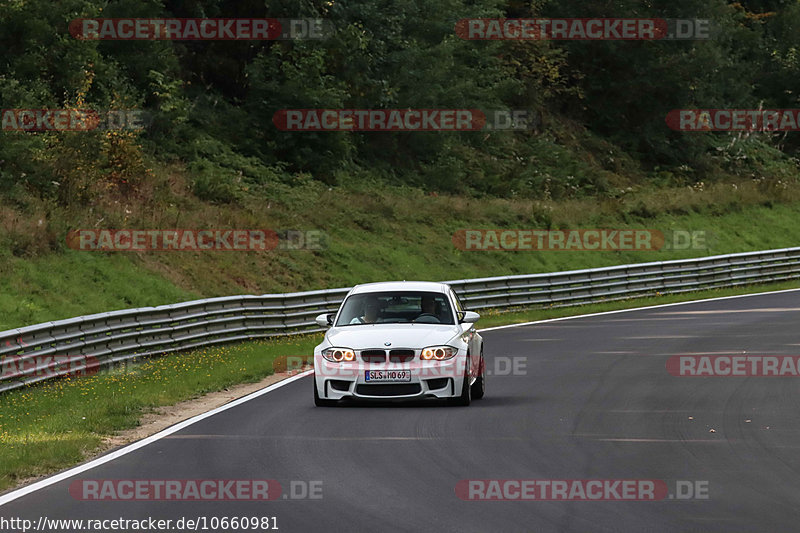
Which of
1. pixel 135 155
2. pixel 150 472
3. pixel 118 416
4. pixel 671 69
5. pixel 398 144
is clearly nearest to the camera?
pixel 150 472

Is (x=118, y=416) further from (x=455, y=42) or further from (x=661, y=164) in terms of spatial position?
(x=661, y=164)

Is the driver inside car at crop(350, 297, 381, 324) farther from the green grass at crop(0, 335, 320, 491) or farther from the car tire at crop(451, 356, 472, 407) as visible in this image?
the green grass at crop(0, 335, 320, 491)

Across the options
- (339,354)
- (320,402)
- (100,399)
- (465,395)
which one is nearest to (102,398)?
(100,399)

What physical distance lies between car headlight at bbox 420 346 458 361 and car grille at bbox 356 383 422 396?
373 mm

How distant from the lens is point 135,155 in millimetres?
34875

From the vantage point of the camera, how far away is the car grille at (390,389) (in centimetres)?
1513

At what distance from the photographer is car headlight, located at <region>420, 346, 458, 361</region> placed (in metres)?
15.1

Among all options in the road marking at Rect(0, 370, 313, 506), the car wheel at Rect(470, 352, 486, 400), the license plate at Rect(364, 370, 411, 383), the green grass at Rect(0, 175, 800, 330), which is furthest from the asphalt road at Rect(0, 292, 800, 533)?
the green grass at Rect(0, 175, 800, 330)

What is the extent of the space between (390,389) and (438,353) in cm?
74

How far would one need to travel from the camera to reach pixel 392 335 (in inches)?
602

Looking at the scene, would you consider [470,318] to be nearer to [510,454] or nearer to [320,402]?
[320,402]

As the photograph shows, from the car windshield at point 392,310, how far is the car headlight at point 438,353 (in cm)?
87

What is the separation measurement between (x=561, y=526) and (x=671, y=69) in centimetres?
5138

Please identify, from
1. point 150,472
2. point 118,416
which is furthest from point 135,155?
point 150,472
